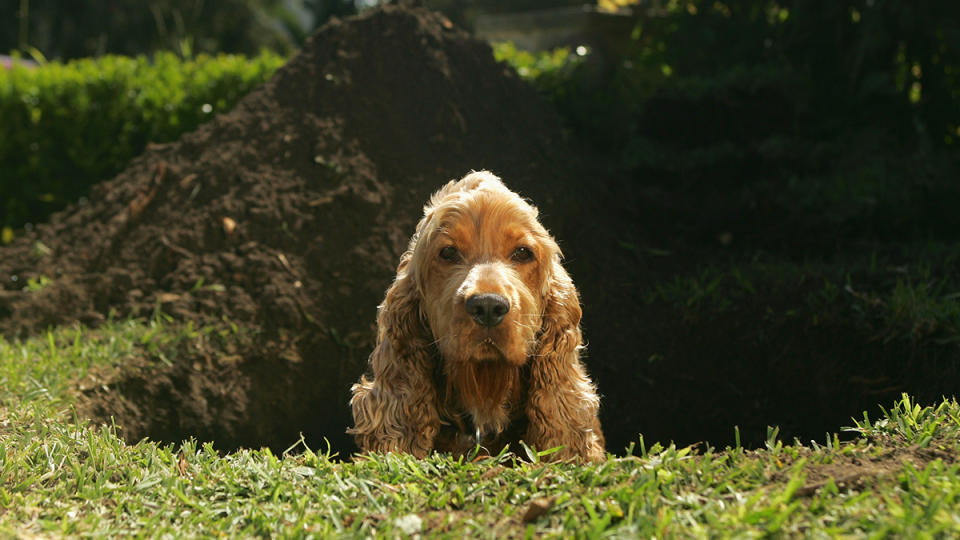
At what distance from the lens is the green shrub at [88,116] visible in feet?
26.0

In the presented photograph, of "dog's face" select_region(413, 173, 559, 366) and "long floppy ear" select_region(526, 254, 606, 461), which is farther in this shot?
"long floppy ear" select_region(526, 254, 606, 461)

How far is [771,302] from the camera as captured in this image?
4930 millimetres

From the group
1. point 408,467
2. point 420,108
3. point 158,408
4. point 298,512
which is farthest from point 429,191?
point 298,512

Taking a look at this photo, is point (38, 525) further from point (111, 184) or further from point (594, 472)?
point (111, 184)

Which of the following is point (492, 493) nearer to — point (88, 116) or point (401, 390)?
point (401, 390)

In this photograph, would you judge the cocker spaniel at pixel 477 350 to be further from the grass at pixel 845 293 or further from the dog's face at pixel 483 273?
the grass at pixel 845 293

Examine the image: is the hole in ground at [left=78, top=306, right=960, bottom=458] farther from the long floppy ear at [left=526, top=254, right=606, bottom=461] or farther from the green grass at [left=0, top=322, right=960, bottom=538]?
the long floppy ear at [left=526, top=254, right=606, bottom=461]

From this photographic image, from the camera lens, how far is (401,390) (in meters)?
3.21

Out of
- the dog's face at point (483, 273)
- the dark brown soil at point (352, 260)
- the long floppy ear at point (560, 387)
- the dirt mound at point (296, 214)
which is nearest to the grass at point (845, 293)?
the dark brown soil at point (352, 260)

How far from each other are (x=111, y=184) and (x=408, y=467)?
209 inches

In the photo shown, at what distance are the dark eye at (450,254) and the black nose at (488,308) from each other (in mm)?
396

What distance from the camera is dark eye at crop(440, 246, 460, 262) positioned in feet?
10.2

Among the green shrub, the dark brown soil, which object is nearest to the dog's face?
the dark brown soil

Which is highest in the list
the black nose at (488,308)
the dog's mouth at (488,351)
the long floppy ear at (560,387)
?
the black nose at (488,308)
